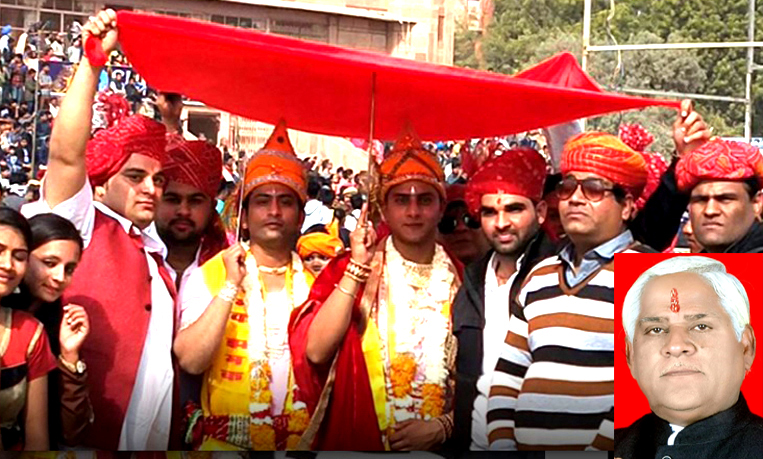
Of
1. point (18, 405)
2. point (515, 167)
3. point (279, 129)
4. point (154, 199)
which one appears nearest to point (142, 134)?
point (154, 199)

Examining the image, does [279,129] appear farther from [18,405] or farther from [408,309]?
[18,405]

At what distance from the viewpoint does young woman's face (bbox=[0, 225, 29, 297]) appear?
360cm

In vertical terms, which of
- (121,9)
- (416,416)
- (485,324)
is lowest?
(416,416)

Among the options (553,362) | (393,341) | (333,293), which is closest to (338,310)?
(333,293)

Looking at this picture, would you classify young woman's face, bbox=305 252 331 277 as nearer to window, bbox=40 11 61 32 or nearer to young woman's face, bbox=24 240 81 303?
young woman's face, bbox=24 240 81 303

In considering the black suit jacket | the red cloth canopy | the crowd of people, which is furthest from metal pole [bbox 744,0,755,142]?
the black suit jacket

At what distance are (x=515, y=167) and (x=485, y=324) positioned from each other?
511 mm

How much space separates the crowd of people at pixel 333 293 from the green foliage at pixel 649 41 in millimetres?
250

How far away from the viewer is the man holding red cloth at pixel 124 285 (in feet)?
12.6

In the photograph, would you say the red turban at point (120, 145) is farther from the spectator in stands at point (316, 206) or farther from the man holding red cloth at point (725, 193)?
the man holding red cloth at point (725, 193)

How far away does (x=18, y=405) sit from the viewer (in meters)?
3.72

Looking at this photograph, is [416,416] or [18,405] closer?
[18,405]

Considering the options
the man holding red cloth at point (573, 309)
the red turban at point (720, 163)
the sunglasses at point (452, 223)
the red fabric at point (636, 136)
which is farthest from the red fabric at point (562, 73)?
the sunglasses at point (452, 223)

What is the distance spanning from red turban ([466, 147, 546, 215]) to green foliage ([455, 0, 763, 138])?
13.7 inches
